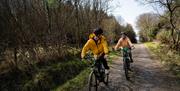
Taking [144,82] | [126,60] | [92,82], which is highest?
[126,60]

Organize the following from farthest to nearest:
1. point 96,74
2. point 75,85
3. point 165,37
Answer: point 165,37 < point 75,85 < point 96,74

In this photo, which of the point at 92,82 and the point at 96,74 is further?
the point at 96,74

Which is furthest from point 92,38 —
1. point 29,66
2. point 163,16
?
point 163,16

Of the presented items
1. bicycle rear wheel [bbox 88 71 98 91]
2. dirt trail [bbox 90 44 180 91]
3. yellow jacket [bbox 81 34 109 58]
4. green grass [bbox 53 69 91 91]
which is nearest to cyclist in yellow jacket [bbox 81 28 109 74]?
yellow jacket [bbox 81 34 109 58]

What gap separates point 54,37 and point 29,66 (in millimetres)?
4218

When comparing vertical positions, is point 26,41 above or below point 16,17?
below

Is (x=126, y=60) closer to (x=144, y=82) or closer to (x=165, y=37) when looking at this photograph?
(x=144, y=82)

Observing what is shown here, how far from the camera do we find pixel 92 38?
10484 mm

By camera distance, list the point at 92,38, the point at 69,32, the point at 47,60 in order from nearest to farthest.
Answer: the point at 92,38
the point at 47,60
the point at 69,32

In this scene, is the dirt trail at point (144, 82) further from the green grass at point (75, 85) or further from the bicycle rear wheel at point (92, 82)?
the green grass at point (75, 85)

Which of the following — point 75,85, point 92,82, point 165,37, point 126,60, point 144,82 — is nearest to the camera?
point 92,82

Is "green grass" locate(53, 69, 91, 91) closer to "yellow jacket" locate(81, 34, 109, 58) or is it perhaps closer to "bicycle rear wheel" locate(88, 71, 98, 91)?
"bicycle rear wheel" locate(88, 71, 98, 91)

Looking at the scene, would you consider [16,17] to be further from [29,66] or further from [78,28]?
[78,28]

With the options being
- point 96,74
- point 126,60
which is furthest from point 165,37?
point 96,74
